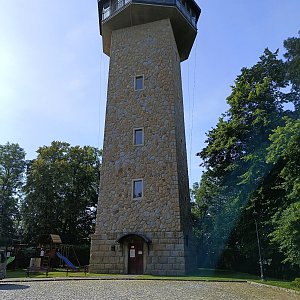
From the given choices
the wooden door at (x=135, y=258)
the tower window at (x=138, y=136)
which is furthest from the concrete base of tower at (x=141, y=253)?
the tower window at (x=138, y=136)

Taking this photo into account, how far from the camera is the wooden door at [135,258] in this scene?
18750 millimetres

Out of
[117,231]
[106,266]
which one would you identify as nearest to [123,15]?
[117,231]

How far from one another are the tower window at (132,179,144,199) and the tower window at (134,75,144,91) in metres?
6.19

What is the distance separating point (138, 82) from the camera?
893 inches

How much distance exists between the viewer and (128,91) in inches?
887

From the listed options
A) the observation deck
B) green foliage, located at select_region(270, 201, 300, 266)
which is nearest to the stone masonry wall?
the observation deck

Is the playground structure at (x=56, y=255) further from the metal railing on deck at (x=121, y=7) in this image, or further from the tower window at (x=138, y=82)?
the metal railing on deck at (x=121, y=7)

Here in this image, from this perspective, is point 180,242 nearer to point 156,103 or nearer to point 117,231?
point 117,231

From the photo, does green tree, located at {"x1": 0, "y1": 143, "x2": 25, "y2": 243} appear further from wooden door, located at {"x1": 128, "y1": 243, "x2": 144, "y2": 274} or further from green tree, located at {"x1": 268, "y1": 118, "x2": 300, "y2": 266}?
green tree, located at {"x1": 268, "y1": 118, "x2": 300, "y2": 266}

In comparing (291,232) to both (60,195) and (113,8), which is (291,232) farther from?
(60,195)

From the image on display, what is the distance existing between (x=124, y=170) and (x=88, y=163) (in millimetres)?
16527

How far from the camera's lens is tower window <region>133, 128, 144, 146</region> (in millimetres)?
20953

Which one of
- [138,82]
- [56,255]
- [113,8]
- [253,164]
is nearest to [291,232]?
[253,164]

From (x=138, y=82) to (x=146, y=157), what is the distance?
539 cm
